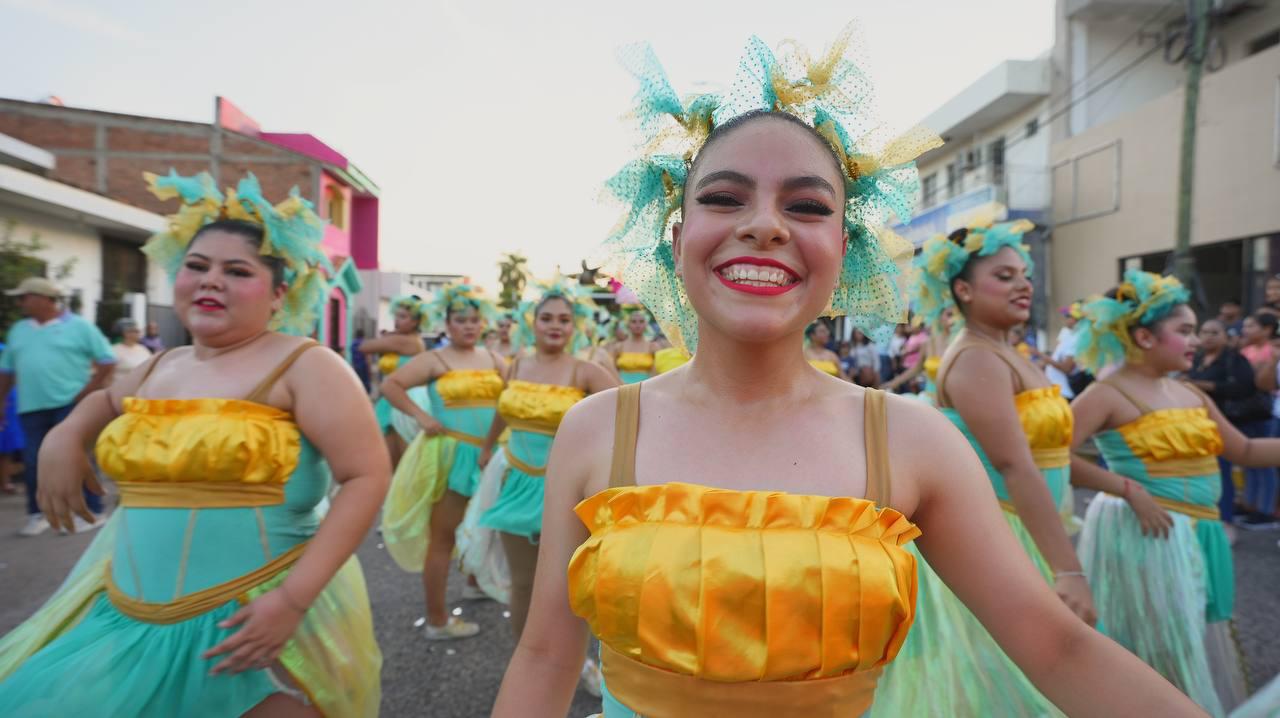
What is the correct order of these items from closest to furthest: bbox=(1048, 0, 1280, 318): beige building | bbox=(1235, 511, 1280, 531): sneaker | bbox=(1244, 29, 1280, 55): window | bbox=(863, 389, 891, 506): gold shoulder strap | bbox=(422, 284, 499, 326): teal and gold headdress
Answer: bbox=(863, 389, 891, 506): gold shoulder strap < bbox=(422, 284, 499, 326): teal and gold headdress < bbox=(1235, 511, 1280, 531): sneaker < bbox=(1048, 0, 1280, 318): beige building < bbox=(1244, 29, 1280, 55): window

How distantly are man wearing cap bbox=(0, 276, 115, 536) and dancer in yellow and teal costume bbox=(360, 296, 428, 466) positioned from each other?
253 cm

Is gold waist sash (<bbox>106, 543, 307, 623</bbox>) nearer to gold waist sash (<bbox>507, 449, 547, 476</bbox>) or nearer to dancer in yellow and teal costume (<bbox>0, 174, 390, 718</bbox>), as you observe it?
dancer in yellow and teal costume (<bbox>0, 174, 390, 718</bbox>)

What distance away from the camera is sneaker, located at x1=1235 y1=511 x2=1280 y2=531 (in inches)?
292

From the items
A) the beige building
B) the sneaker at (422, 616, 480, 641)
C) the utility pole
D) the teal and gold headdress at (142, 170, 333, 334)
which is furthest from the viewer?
the beige building

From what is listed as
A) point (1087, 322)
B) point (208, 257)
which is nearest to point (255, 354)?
point (208, 257)

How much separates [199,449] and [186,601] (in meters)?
0.47

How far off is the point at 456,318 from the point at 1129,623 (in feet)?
16.5

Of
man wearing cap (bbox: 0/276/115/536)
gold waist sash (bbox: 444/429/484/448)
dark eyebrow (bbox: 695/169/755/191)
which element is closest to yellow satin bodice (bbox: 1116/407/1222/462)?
dark eyebrow (bbox: 695/169/755/191)

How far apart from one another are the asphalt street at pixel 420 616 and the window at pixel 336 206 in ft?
66.1

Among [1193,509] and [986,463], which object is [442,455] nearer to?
[986,463]

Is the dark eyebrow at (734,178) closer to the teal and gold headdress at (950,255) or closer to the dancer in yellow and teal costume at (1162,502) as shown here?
the teal and gold headdress at (950,255)

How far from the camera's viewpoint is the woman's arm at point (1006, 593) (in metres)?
1.28

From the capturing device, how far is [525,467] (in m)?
4.58

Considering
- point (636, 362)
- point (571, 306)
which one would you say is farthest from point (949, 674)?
point (636, 362)
